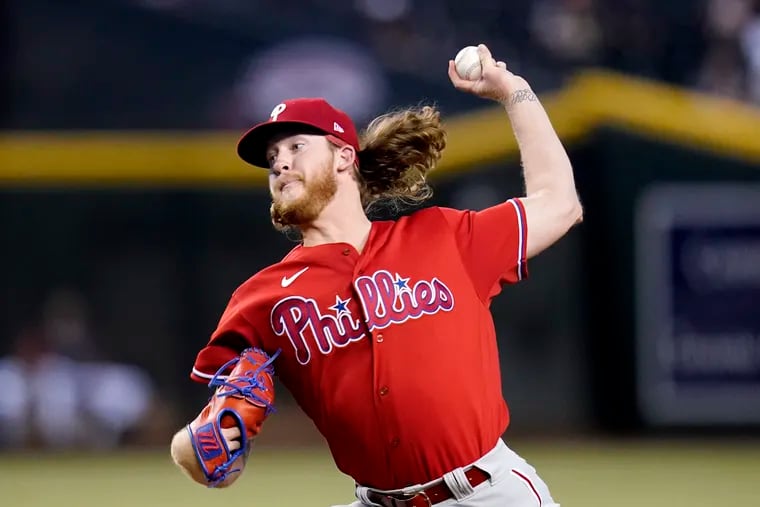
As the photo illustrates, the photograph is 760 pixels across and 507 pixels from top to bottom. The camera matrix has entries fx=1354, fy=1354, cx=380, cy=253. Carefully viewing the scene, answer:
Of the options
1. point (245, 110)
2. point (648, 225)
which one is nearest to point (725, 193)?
point (648, 225)

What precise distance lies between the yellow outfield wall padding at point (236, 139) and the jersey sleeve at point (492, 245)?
6456 millimetres

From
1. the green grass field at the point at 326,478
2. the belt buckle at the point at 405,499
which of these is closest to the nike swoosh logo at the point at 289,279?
the belt buckle at the point at 405,499

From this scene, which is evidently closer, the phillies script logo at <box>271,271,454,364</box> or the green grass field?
the phillies script logo at <box>271,271,454,364</box>

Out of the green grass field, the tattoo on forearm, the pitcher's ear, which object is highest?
the tattoo on forearm

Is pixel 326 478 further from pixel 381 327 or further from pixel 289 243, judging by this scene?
pixel 381 327

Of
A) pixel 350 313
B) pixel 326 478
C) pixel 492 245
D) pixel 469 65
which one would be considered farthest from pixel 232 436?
pixel 326 478

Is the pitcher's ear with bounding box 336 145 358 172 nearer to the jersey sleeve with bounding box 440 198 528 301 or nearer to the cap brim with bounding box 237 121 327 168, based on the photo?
the cap brim with bounding box 237 121 327 168

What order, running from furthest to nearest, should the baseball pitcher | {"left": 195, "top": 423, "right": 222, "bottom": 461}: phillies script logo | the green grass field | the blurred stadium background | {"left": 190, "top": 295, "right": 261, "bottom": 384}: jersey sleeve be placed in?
the blurred stadium background, the green grass field, {"left": 190, "top": 295, "right": 261, "bottom": 384}: jersey sleeve, the baseball pitcher, {"left": 195, "top": 423, "right": 222, "bottom": 461}: phillies script logo

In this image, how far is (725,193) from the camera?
10.1 metres

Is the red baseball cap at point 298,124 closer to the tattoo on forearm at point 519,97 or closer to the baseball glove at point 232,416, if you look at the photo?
the tattoo on forearm at point 519,97

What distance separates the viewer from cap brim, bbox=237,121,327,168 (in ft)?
13.1

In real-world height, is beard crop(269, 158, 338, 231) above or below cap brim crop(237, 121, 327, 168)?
below

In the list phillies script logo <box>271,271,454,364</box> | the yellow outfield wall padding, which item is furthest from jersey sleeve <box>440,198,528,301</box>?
the yellow outfield wall padding

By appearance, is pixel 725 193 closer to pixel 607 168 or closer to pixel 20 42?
pixel 607 168
